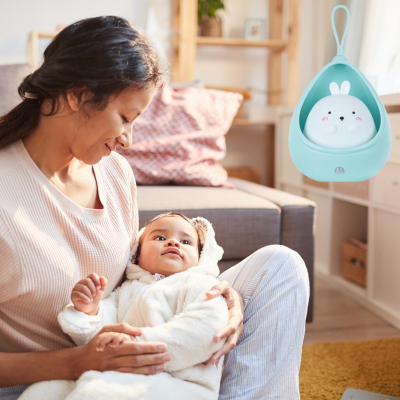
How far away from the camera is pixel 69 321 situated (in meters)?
0.86

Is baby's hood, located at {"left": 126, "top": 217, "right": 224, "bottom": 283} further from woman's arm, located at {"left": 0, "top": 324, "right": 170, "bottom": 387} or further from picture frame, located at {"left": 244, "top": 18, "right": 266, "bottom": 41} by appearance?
picture frame, located at {"left": 244, "top": 18, "right": 266, "bottom": 41}

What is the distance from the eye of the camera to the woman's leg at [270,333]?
96cm

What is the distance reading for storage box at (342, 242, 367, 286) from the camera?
216 centimetres

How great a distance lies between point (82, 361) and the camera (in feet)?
2.77

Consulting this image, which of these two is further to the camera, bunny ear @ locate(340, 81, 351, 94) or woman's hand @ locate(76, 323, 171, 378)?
woman's hand @ locate(76, 323, 171, 378)

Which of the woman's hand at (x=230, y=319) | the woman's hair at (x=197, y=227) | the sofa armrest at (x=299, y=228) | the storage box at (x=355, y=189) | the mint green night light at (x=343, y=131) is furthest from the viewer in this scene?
the storage box at (x=355, y=189)

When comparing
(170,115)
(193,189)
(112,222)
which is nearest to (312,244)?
(193,189)

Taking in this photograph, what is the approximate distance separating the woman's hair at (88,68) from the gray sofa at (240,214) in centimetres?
73

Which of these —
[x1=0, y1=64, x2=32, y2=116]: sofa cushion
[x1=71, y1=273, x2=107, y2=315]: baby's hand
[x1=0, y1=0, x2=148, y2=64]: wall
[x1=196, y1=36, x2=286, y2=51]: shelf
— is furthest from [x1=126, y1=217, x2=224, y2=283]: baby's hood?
[x1=0, y1=0, x2=148, y2=64]: wall

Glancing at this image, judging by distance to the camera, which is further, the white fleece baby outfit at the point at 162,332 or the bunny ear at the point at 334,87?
the white fleece baby outfit at the point at 162,332

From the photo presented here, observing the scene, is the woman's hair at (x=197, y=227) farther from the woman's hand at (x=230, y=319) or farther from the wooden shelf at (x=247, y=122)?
the wooden shelf at (x=247, y=122)

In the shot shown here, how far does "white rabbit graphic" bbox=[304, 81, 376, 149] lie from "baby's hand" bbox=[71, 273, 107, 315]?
459mm

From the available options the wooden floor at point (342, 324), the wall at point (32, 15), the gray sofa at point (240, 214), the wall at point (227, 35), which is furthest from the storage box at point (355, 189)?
the wall at point (32, 15)

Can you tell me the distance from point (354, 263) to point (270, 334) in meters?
1.39
